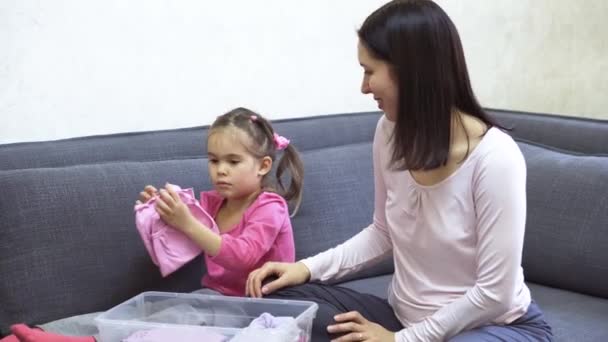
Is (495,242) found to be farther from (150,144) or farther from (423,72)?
(150,144)

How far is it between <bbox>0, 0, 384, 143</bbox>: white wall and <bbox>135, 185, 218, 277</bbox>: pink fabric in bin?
0.46 metres

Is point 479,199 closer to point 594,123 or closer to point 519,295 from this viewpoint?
point 519,295

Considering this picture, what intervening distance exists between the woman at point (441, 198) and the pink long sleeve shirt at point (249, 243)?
0.15m

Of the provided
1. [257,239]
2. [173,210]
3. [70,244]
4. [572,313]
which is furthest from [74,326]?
[572,313]

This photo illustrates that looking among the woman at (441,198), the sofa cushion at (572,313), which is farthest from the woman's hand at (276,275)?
the sofa cushion at (572,313)

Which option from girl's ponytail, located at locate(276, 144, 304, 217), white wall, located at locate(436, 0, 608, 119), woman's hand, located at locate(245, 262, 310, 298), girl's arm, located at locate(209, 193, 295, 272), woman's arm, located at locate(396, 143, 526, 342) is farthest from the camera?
white wall, located at locate(436, 0, 608, 119)

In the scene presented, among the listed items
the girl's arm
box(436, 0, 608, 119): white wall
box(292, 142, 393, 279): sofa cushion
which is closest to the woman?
the girl's arm

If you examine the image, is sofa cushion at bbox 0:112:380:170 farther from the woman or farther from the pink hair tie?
the woman

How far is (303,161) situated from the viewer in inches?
76.0

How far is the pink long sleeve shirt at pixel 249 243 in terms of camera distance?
5.22ft

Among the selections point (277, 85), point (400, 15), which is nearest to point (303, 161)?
point (277, 85)

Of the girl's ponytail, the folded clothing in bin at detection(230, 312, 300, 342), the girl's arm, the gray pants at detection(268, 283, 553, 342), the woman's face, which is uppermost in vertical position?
the woman's face

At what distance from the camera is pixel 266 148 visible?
5.65 feet

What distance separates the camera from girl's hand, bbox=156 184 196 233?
154 cm
